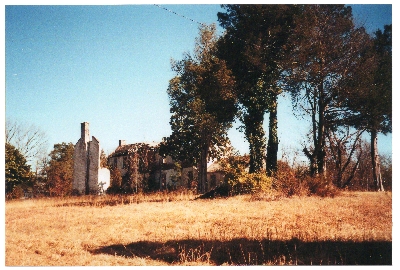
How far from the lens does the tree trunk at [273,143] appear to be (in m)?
18.5

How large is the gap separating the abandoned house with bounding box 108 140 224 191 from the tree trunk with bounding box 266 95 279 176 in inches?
546

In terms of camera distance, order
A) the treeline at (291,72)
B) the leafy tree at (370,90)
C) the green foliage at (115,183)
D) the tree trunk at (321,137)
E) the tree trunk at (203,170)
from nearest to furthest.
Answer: the leafy tree at (370,90) → the treeline at (291,72) → the tree trunk at (321,137) → the tree trunk at (203,170) → the green foliage at (115,183)

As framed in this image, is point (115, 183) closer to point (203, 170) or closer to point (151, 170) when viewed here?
point (151, 170)

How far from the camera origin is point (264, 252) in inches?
272

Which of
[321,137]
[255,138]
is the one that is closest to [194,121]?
[255,138]

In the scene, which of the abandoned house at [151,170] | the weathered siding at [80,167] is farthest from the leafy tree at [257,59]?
the weathered siding at [80,167]

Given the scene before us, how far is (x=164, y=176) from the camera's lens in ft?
145

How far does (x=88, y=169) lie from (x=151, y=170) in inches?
349

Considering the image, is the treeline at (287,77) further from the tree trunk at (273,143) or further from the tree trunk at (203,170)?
the tree trunk at (203,170)


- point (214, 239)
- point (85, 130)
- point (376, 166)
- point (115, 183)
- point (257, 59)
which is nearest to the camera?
point (214, 239)

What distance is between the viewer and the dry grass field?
6.70 metres

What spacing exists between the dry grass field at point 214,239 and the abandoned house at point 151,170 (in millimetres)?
20007
